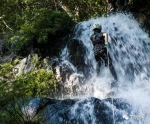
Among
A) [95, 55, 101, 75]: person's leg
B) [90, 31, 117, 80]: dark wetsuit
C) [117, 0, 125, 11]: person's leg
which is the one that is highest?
[117, 0, 125, 11]: person's leg

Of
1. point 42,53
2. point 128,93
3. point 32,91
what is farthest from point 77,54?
point 128,93

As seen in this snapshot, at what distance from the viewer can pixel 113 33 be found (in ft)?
41.0

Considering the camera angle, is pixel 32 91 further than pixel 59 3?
No

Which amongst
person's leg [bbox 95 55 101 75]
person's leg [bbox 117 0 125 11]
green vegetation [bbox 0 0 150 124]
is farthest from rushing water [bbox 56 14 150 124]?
person's leg [bbox 117 0 125 11]

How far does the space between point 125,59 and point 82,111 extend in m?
4.38

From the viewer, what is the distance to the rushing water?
9.29m

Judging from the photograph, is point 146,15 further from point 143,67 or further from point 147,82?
point 147,82

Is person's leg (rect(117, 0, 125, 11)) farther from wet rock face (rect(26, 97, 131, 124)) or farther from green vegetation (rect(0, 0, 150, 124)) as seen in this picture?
wet rock face (rect(26, 97, 131, 124))

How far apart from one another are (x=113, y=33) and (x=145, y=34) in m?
1.49

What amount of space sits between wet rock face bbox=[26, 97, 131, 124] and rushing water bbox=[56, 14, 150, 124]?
496 millimetres

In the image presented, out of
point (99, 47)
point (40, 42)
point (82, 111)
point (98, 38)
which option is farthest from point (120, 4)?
point (82, 111)

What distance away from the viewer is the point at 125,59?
11414 mm

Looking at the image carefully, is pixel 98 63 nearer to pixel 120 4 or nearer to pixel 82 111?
pixel 82 111

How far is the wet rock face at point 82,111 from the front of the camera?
734cm
